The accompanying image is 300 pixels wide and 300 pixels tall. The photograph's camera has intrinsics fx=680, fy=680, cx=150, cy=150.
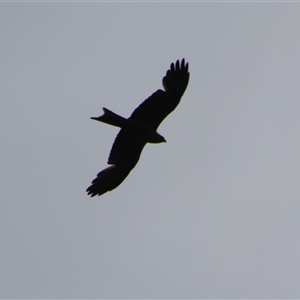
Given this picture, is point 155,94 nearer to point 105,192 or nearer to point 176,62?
point 176,62

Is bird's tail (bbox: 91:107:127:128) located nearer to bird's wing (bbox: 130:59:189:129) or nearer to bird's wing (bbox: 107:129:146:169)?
bird's wing (bbox: 130:59:189:129)

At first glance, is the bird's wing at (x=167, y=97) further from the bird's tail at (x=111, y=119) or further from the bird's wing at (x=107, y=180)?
the bird's wing at (x=107, y=180)

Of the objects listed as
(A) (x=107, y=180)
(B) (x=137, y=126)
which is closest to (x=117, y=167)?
(A) (x=107, y=180)

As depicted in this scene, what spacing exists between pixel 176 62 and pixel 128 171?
2.87m

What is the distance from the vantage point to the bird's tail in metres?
14.6

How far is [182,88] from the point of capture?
1501 centimetres

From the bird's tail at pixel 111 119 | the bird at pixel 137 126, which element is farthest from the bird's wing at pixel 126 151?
the bird's tail at pixel 111 119

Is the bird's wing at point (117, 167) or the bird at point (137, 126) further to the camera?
the bird's wing at point (117, 167)

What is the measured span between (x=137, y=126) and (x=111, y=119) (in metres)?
0.69

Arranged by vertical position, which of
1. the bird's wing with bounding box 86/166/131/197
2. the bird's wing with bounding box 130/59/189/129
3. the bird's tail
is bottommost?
the bird's wing with bounding box 86/166/131/197

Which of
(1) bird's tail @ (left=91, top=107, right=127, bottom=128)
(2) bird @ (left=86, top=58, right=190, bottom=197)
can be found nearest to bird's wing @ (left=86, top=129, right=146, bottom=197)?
(2) bird @ (left=86, top=58, right=190, bottom=197)

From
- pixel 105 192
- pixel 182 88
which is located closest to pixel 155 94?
pixel 182 88

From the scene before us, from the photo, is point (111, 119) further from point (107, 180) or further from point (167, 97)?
point (107, 180)

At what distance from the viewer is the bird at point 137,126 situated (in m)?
14.9
